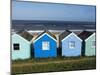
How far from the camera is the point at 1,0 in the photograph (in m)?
1.85

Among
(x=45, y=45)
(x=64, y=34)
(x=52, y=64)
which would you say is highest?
(x=64, y=34)

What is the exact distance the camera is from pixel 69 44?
2029mm

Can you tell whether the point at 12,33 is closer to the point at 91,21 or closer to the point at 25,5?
the point at 25,5

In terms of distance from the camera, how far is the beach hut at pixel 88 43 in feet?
6.83

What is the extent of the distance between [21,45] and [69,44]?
46 centimetres

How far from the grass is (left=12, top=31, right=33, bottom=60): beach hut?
53 mm

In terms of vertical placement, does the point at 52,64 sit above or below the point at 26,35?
below

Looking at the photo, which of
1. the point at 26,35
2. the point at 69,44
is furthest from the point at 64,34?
the point at 26,35

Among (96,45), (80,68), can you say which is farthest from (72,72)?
(96,45)

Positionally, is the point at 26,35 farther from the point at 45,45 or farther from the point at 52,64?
A: the point at 52,64

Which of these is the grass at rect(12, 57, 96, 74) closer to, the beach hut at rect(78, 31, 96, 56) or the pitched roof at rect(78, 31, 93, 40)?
the beach hut at rect(78, 31, 96, 56)

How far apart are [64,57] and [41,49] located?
0.78ft

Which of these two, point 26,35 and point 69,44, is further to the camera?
point 69,44

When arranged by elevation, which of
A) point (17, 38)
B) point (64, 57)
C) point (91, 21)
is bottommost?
point (64, 57)
